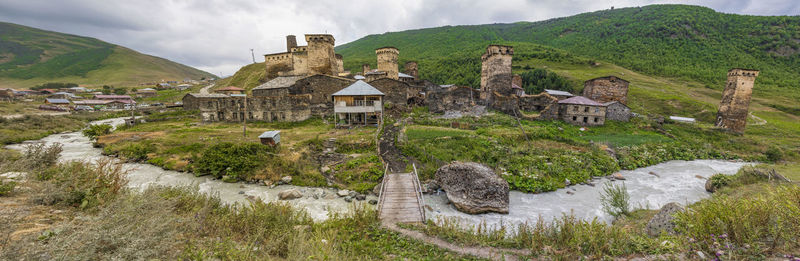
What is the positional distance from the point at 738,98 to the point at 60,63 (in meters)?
204

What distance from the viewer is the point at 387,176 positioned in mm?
12648

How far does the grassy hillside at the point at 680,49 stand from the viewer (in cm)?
5148

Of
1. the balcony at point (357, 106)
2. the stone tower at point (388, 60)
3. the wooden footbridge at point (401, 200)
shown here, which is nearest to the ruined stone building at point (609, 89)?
the stone tower at point (388, 60)

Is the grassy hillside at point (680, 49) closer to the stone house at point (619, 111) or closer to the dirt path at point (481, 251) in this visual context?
the stone house at point (619, 111)

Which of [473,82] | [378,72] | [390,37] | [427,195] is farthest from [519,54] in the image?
[390,37]

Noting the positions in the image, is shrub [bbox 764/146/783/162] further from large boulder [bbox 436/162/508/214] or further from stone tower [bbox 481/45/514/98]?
large boulder [bbox 436/162/508/214]

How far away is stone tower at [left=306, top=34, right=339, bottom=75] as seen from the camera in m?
32.8

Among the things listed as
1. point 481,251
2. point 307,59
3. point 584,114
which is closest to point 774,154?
point 584,114

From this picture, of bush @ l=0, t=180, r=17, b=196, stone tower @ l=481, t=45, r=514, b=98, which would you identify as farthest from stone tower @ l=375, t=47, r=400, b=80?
bush @ l=0, t=180, r=17, b=196

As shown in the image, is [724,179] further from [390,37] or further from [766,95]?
[390,37]

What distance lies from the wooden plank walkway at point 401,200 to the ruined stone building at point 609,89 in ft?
107

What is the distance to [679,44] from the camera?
224 ft

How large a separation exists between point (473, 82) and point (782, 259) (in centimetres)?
5310

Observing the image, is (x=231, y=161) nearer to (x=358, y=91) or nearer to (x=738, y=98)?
(x=358, y=91)
